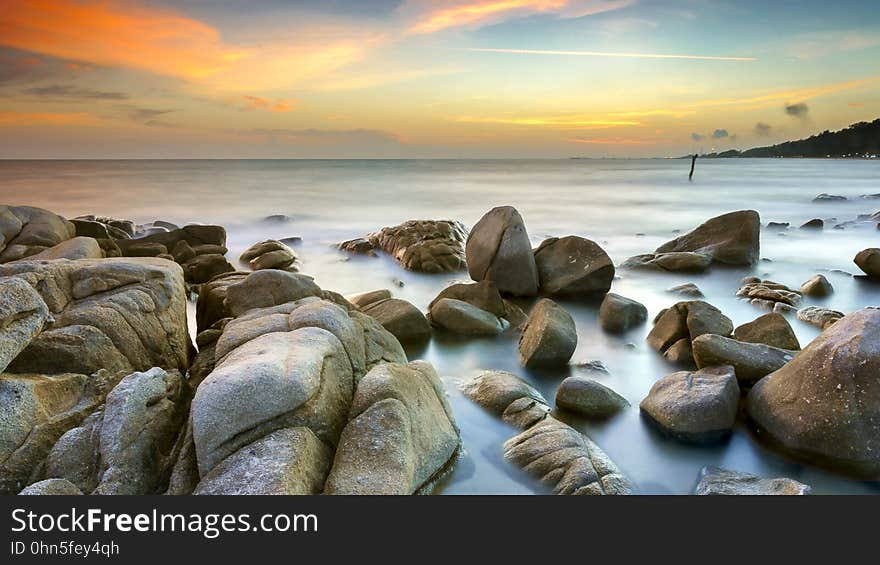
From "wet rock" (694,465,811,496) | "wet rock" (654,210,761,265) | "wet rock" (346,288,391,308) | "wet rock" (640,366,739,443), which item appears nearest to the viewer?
"wet rock" (694,465,811,496)

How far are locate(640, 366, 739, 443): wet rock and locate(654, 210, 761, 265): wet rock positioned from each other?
817cm

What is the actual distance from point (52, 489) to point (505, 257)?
774cm

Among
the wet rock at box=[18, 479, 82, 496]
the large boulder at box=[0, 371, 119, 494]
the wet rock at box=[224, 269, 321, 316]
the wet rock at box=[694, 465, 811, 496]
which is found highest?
the wet rock at box=[224, 269, 321, 316]

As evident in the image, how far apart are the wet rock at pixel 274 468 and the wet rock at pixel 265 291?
267 cm

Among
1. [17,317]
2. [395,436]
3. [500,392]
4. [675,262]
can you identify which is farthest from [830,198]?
[17,317]

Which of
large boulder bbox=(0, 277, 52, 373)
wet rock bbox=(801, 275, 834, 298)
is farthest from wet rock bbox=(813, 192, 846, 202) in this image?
large boulder bbox=(0, 277, 52, 373)

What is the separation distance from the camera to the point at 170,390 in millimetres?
4016

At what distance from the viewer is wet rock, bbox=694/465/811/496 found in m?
3.85

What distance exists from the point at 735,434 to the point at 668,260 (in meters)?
7.94

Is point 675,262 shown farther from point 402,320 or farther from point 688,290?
point 402,320

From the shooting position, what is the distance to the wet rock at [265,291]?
233 inches

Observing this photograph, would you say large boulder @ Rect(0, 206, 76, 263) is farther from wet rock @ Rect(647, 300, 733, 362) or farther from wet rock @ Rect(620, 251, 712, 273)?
wet rock @ Rect(620, 251, 712, 273)

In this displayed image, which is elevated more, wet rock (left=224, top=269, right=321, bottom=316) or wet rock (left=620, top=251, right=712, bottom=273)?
wet rock (left=224, top=269, right=321, bottom=316)

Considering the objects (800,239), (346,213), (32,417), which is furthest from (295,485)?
(346,213)
